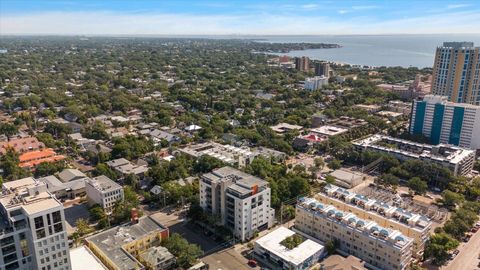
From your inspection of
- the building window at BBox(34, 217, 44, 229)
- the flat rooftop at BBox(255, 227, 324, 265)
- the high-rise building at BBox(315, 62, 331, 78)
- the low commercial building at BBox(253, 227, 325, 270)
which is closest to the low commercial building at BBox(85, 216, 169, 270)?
the building window at BBox(34, 217, 44, 229)

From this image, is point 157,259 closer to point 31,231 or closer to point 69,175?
point 31,231

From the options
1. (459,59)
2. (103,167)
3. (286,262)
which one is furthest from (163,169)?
(459,59)

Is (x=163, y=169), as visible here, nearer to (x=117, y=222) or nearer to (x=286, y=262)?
(x=117, y=222)

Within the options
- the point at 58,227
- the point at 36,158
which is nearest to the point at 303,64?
the point at 36,158

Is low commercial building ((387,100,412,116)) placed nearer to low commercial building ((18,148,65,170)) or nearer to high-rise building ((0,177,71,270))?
low commercial building ((18,148,65,170))

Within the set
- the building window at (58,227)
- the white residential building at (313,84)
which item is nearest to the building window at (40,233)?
the building window at (58,227)
